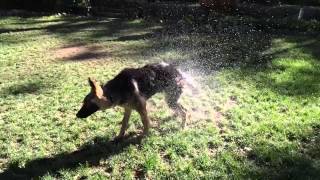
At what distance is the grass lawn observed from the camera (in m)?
6.88

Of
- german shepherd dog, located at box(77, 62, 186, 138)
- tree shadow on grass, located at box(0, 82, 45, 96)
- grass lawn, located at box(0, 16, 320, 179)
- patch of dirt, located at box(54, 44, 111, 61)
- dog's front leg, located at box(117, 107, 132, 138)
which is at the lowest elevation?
patch of dirt, located at box(54, 44, 111, 61)

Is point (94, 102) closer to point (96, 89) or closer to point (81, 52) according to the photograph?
point (96, 89)

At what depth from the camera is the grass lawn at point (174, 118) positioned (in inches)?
271

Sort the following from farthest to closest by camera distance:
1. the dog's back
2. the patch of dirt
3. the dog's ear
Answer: the patch of dirt < the dog's back < the dog's ear

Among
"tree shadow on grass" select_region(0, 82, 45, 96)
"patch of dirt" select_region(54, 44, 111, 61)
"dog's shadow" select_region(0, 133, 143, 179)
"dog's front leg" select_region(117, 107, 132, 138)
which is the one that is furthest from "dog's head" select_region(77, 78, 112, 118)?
"patch of dirt" select_region(54, 44, 111, 61)

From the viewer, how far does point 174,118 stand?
28.3 feet

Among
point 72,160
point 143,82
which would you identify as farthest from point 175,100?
point 72,160

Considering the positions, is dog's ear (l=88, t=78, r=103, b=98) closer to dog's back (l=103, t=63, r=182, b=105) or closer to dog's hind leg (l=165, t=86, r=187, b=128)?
dog's back (l=103, t=63, r=182, b=105)

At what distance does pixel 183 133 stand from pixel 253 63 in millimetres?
5425

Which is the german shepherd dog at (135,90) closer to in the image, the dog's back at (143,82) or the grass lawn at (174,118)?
the dog's back at (143,82)

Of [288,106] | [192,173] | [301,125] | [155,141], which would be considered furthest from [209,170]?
[288,106]

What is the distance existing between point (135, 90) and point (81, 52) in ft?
27.1

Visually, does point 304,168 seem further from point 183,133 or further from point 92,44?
point 92,44

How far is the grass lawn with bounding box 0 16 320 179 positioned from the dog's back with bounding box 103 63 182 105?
811 millimetres
